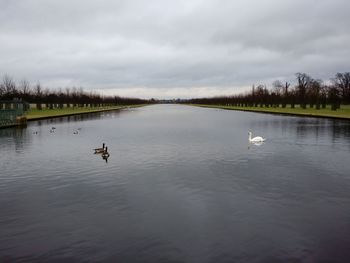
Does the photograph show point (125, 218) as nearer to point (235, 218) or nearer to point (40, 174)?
point (235, 218)

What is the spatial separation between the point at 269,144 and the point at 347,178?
12.1m

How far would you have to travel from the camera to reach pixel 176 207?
11.7 m

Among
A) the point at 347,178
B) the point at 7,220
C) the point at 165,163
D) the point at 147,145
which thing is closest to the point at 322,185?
the point at 347,178

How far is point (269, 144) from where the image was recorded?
2778 cm

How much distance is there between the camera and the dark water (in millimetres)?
8523

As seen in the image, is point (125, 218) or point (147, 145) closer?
point (125, 218)

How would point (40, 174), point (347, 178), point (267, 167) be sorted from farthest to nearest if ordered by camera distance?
point (267, 167) → point (40, 174) → point (347, 178)

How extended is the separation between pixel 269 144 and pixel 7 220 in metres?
21.5

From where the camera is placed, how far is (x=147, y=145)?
89.9 ft

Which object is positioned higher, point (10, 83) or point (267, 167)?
point (10, 83)

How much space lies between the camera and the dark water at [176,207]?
8523mm

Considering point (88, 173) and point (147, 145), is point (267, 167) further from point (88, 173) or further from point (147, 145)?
point (147, 145)

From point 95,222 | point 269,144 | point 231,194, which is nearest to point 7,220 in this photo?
point 95,222

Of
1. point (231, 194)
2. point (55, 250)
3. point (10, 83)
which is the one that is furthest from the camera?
point (10, 83)
